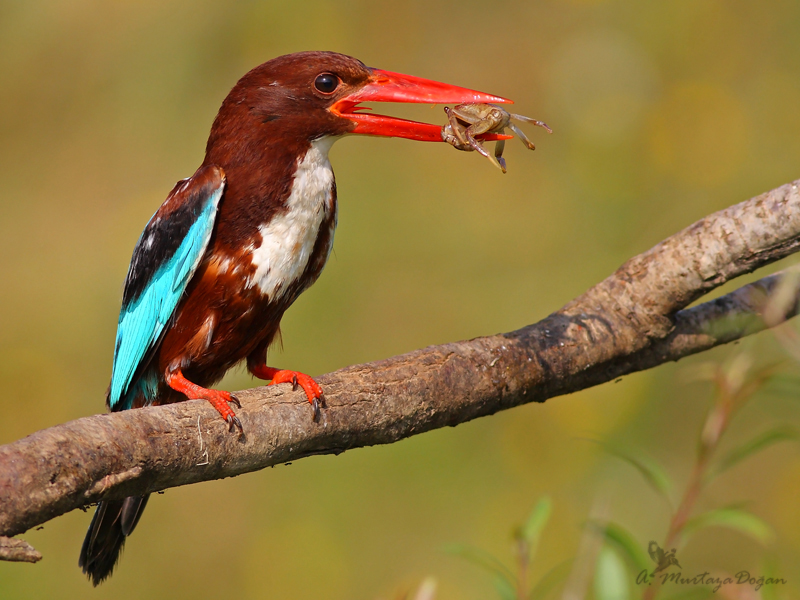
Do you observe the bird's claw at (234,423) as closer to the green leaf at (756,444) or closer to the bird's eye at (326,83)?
the green leaf at (756,444)

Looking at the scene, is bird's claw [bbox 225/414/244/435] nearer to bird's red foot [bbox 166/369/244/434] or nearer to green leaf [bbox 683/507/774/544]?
bird's red foot [bbox 166/369/244/434]

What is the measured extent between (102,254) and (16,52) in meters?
1.73

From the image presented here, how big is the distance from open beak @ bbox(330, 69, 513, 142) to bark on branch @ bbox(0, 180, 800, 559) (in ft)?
1.89

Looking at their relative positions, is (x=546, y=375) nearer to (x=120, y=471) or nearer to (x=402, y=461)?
(x=120, y=471)

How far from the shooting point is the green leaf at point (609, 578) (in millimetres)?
1219

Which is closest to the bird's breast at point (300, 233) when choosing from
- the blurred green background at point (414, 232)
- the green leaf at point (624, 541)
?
the green leaf at point (624, 541)

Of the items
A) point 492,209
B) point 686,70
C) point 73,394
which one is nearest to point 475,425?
point 492,209

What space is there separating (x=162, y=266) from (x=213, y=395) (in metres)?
0.58

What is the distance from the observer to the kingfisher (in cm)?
216

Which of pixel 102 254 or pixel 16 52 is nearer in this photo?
pixel 102 254

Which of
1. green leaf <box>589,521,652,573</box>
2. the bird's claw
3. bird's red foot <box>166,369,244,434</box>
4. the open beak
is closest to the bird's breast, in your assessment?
the open beak

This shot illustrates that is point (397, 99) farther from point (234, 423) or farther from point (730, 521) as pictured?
point (730, 521)

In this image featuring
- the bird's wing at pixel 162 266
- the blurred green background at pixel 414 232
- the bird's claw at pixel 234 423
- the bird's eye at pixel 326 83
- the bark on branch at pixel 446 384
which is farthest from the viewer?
the blurred green background at pixel 414 232

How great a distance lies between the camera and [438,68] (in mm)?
4883
